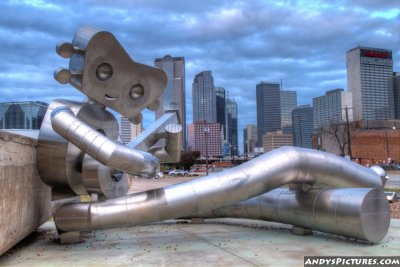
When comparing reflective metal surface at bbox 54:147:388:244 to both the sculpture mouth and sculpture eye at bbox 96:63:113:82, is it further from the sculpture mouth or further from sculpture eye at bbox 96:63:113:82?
sculpture eye at bbox 96:63:113:82

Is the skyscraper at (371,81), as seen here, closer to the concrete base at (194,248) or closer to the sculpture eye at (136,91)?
the concrete base at (194,248)

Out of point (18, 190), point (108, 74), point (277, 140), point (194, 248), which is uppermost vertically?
point (277, 140)

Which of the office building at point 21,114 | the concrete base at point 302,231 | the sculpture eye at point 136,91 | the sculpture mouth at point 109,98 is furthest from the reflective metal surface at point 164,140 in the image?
the office building at point 21,114

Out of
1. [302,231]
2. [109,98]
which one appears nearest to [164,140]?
[109,98]

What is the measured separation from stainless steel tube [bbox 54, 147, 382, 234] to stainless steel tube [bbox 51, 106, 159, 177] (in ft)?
2.90

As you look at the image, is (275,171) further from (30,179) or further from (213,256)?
(30,179)

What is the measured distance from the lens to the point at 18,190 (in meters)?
11.0

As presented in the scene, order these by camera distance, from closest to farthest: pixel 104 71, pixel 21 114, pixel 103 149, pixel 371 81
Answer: pixel 103 149 → pixel 104 71 → pixel 21 114 → pixel 371 81

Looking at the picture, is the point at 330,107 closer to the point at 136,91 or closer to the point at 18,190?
the point at 136,91

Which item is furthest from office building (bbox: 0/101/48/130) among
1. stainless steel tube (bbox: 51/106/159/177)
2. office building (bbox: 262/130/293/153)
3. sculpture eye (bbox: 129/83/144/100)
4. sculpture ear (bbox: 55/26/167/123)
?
office building (bbox: 262/130/293/153)

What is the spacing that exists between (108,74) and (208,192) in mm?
4111

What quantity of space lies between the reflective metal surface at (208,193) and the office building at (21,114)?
6290 mm

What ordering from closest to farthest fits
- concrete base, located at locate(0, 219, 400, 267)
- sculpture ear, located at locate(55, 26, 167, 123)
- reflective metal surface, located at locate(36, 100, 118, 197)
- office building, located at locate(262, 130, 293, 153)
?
concrete base, located at locate(0, 219, 400, 267)
sculpture ear, located at locate(55, 26, 167, 123)
reflective metal surface, located at locate(36, 100, 118, 197)
office building, located at locate(262, 130, 293, 153)

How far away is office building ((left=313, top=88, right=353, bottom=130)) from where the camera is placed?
113250 mm
